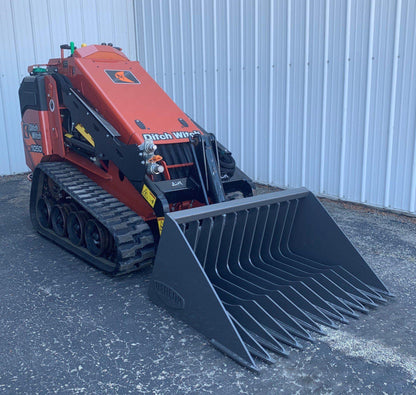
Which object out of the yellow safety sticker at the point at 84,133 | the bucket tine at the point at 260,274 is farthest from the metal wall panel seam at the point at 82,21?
the bucket tine at the point at 260,274

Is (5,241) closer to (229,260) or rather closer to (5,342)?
(5,342)

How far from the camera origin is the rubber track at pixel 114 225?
3.66 metres

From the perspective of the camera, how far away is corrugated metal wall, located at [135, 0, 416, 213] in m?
5.34

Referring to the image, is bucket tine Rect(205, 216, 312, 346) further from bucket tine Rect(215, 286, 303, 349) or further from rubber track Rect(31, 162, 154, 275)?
rubber track Rect(31, 162, 154, 275)

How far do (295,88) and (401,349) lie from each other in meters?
4.32

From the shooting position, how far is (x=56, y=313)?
3.30 m

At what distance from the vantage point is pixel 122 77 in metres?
4.66

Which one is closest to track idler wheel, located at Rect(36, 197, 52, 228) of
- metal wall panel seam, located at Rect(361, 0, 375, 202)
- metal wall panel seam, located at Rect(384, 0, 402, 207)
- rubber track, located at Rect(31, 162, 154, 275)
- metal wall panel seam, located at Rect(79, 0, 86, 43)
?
rubber track, located at Rect(31, 162, 154, 275)

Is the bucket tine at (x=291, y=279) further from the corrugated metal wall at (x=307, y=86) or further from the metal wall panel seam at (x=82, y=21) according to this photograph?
the metal wall panel seam at (x=82, y=21)

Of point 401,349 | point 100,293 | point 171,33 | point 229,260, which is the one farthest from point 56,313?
point 171,33

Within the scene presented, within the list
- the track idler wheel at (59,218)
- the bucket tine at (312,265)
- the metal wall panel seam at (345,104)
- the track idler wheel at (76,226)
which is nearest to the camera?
the bucket tine at (312,265)

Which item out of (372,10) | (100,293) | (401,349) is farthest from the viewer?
(372,10)

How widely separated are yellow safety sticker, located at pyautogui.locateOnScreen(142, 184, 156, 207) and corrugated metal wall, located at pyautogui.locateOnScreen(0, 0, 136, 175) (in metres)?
5.55

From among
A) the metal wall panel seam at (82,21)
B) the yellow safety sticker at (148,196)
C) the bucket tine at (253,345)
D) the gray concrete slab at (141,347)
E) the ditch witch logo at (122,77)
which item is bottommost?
the gray concrete slab at (141,347)
